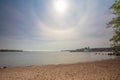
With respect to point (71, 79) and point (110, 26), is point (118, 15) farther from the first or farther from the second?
point (71, 79)

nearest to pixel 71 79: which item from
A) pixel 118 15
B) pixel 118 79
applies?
pixel 118 79

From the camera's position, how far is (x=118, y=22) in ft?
56.7

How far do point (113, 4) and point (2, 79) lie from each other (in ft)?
46.5

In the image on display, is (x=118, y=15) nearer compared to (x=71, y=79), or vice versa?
(x=71, y=79)

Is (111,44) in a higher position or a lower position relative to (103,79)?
higher

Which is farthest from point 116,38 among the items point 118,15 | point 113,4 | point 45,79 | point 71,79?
point 45,79

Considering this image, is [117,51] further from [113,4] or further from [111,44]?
[113,4]

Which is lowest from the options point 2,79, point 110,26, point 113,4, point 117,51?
point 2,79

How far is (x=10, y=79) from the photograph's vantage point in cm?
1603

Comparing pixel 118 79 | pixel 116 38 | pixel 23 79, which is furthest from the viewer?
pixel 116 38

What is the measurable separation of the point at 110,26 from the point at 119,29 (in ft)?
3.95

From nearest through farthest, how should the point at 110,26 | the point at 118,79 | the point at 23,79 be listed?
the point at 118,79, the point at 23,79, the point at 110,26

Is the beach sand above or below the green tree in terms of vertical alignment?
below

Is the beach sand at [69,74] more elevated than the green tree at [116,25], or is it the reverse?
the green tree at [116,25]
